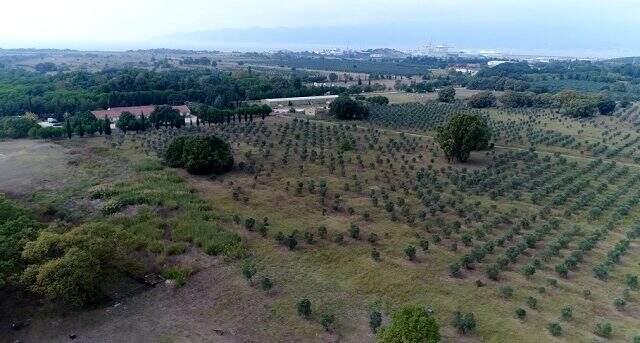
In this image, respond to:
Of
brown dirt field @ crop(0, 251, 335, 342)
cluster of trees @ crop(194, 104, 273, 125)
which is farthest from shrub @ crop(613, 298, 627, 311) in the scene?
cluster of trees @ crop(194, 104, 273, 125)

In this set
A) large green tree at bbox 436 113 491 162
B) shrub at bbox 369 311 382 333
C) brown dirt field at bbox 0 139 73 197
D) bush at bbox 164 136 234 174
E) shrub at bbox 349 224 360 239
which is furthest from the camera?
large green tree at bbox 436 113 491 162

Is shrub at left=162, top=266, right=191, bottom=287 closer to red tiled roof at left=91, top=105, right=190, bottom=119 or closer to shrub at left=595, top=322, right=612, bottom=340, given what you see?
shrub at left=595, top=322, right=612, bottom=340

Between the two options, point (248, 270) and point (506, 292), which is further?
point (248, 270)

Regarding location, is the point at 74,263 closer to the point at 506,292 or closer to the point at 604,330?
the point at 506,292

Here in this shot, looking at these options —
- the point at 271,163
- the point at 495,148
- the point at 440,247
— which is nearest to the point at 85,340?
the point at 440,247

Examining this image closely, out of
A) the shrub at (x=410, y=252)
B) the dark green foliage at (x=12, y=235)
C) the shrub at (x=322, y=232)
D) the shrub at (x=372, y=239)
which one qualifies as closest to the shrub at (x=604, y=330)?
the shrub at (x=410, y=252)

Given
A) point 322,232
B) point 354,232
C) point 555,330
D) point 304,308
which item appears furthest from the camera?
point 322,232

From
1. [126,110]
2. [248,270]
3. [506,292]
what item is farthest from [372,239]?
[126,110]

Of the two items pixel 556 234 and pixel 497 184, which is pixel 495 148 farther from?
pixel 556 234
